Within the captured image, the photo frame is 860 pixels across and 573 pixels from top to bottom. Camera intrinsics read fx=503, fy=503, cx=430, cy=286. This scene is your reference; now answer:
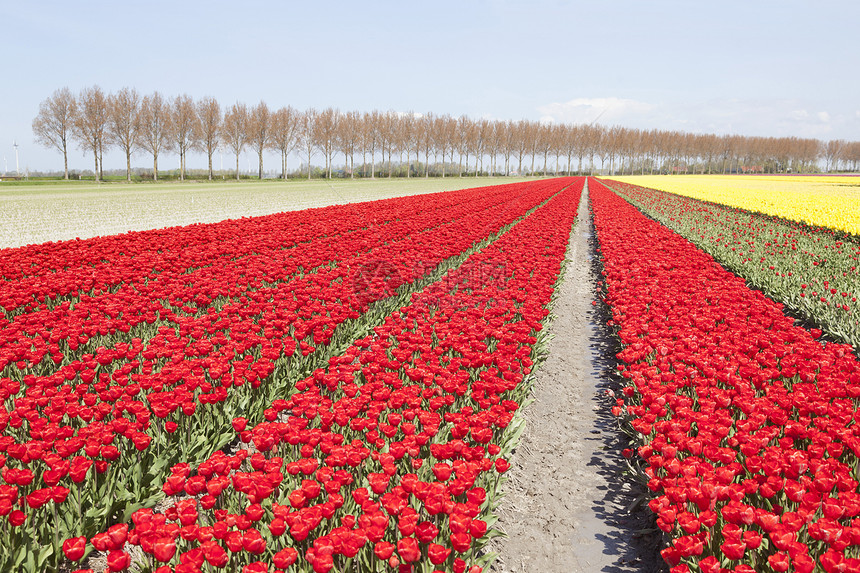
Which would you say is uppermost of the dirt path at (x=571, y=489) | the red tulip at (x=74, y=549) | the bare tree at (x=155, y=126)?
the bare tree at (x=155, y=126)

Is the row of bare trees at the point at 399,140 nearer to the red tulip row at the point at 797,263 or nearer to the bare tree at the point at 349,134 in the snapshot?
the bare tree at the point at 349,134

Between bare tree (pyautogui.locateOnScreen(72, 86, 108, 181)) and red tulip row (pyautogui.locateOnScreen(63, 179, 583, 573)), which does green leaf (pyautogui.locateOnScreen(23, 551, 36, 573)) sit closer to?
red tulip row (pyautogui.locateOnScreen(63, 179, 583, 573))

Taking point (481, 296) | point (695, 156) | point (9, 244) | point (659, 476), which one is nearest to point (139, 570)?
point (659, 476)

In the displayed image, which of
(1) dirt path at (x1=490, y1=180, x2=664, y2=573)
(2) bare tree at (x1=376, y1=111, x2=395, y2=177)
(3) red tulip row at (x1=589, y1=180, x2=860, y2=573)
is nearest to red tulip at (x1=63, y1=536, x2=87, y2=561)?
(1) dirt path at (x1=490, y1=180, x2=664, y2=573)

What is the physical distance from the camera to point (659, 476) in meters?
3.21

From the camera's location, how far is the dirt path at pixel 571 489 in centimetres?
308

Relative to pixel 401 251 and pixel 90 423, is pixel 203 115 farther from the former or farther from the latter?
pixel 90 423

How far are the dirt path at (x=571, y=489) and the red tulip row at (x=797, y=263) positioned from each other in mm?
3595

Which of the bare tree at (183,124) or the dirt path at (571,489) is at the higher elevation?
the bare tree at (183,124)

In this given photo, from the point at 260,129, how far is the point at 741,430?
78.1 m

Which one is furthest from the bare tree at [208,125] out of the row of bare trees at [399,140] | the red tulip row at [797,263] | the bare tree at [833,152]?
the bare tree at [833,152]

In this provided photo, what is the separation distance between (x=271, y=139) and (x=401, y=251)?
71.0 m

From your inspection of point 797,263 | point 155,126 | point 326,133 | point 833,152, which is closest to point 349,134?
point 326,133

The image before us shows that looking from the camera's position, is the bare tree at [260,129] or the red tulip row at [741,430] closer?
the red tulip row at [741,430]
